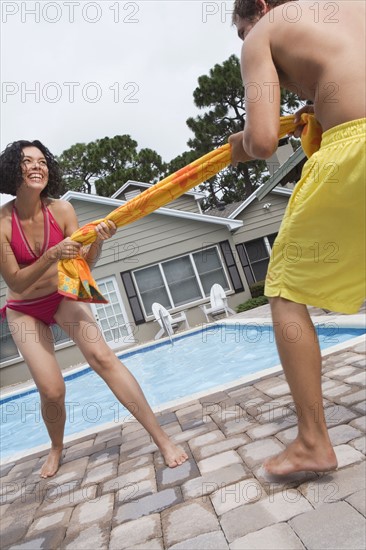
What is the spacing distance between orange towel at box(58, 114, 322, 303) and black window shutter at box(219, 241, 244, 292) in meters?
11.8

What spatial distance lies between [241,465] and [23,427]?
6082 mm

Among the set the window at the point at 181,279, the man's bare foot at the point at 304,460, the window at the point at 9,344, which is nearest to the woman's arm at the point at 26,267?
the man's bare foot at the point at 304,460

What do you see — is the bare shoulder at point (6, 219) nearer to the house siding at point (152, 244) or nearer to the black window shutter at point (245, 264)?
the house siding at point (152, 244)

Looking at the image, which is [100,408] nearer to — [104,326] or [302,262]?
[302,262]

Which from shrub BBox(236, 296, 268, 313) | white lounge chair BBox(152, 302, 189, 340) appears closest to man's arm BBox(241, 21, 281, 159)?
white lounge chair BBox(152, 302, 189, 340)

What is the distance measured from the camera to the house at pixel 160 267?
13.9 m

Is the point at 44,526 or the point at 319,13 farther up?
the point at 319,13

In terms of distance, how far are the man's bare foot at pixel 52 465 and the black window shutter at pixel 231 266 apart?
461 inches

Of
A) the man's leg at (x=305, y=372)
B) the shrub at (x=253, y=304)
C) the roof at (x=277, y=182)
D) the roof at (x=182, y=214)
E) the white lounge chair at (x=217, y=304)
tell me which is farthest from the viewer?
the roof at (x=182, y=214)

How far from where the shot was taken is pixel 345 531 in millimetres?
1327

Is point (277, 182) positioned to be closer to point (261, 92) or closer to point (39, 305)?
point (39, 305)

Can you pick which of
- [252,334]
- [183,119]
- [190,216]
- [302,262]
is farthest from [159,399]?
[183,119]

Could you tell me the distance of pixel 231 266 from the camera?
47.5 ft

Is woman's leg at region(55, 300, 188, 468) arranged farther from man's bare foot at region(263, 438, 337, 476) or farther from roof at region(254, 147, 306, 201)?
roof at region(254, 147, 306, 201)
